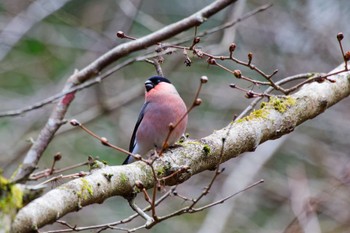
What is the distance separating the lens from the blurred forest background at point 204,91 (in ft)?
20.6

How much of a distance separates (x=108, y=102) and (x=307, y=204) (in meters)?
2.00

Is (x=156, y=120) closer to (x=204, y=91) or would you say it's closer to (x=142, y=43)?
(x=142, y=43)

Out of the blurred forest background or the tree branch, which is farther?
the blurred forest background

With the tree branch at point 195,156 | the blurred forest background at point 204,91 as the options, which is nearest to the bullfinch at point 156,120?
the tree branch at point 195,156

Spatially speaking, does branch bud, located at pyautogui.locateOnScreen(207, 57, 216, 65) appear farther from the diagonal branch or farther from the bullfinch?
the bullfinch

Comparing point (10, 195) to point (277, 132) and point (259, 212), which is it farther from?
point (259, 212)

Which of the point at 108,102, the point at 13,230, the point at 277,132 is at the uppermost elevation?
the point at 108,102

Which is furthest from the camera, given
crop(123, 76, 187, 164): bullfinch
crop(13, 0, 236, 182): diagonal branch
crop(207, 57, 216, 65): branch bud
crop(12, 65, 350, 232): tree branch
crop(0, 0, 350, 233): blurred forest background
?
crop(0, 0, 350, 233): blurred forest background

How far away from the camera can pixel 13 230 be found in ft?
6.01

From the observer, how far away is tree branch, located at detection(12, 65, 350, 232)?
202cm

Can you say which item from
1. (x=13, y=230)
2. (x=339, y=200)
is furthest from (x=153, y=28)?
(x=13, y=230)

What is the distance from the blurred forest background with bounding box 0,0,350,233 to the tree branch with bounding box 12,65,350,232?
8.64 ft

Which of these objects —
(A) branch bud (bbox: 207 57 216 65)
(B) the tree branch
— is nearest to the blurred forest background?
(B) the tree branch

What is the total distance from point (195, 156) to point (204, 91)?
420cm
